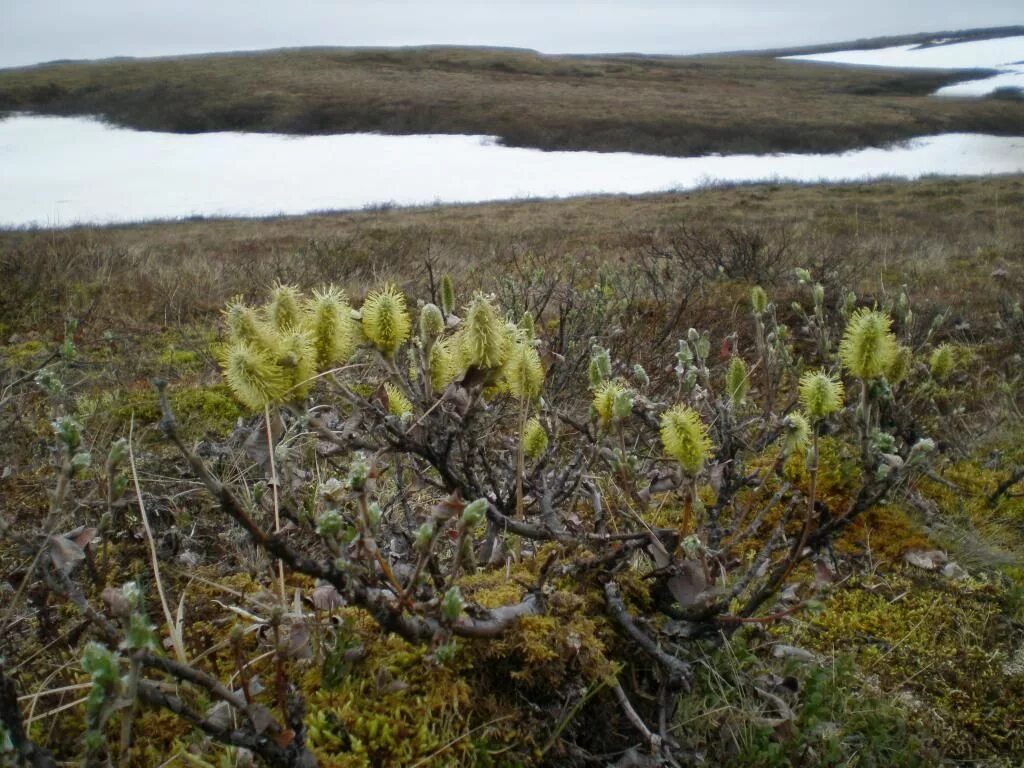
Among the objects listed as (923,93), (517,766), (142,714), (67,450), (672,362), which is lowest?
(672,362)

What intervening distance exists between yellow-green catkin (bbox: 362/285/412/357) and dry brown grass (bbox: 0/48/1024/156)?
34.8 metres

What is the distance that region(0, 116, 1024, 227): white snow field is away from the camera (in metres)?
24.8

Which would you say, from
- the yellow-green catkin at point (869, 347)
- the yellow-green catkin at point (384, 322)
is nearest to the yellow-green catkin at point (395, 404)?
the yellow-green catkin at point (384, 322)

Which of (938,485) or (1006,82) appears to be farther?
(1006,82)

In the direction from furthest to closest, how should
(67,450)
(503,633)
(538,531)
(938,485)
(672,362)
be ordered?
(672,362)
(938,485)
(538,531)
(503,633)
(67,450)

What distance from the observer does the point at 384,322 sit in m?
1.58

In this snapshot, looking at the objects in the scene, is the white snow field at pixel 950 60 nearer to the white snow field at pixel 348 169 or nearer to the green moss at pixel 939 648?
the white snow field at pixel 348 169

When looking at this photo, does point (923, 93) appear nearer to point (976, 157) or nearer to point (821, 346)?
point (976, 157)

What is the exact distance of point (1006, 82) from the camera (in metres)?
54.0

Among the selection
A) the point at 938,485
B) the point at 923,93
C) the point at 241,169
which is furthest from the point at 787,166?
the point at 938,485

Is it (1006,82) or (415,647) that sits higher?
(1006,82)

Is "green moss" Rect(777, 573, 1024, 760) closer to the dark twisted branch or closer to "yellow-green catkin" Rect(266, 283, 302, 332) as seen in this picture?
the dark twisted branch

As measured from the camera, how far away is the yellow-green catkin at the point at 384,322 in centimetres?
157

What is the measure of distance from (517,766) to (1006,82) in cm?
6845
